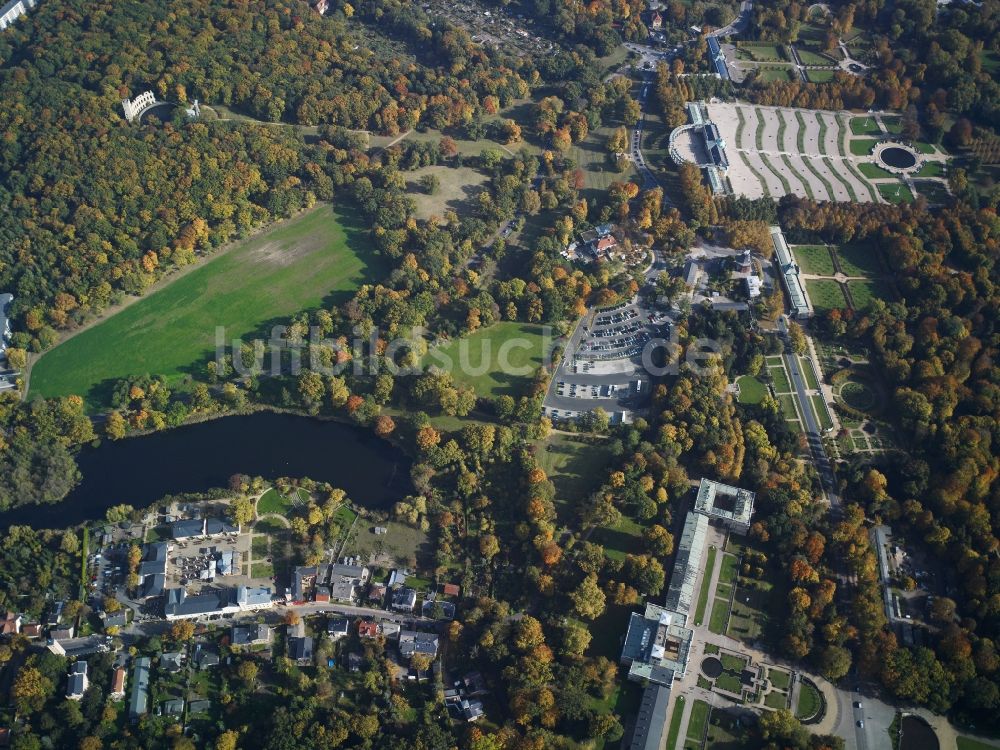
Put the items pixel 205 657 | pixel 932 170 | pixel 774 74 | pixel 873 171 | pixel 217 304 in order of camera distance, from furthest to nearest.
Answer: pixel 774 74
pixel 873 171
pixel 932 170
pixel 217 304
pixel 205 657

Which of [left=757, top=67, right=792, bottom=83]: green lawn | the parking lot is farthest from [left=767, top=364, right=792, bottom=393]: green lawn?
[left=757, top=67, right=792, bottom=83]: green lawn

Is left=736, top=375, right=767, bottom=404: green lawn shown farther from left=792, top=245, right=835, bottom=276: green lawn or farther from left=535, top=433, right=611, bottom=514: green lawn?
left=792, top=245, right=835, bottom=276: green lawn

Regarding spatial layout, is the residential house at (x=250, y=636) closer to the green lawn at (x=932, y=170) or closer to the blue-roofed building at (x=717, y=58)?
the green lawn at (x=932, y=170)

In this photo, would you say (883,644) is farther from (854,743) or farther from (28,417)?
(28,417)

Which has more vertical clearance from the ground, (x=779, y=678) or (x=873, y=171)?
(x=873, y=171)

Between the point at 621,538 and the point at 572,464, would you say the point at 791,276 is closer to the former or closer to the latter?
the point at 572,464

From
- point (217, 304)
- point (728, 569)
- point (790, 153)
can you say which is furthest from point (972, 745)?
point (217, 304)
